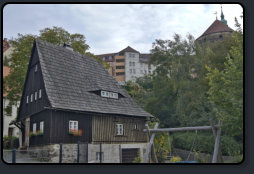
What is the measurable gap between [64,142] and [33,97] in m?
3.67

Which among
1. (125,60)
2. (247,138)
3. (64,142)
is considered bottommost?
(64,142)

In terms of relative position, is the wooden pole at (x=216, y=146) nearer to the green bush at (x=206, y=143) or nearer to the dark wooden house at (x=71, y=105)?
the green bush at (x=206, y=143)

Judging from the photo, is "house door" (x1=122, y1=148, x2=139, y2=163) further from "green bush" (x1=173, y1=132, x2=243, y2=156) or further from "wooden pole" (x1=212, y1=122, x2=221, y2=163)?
"green bush" (x1=173, y1=132, x2=243, y2=156)

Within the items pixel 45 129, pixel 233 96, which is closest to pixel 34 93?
pixel 45 129

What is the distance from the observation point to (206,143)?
16.0 m

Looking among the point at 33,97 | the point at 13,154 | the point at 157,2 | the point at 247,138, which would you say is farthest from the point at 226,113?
the point at 33,97

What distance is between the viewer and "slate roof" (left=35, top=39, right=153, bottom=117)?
15.4 metres

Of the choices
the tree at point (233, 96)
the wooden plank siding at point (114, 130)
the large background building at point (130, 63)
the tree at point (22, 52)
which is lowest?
the wooden plank siding at point (114, 130)

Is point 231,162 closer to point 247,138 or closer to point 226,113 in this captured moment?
point 247,138

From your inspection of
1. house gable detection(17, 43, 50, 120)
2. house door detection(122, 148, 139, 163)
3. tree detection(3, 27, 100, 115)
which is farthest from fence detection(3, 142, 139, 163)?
tree detection(3, 27, 100, 115)

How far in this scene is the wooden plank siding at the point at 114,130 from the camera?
1648 cm

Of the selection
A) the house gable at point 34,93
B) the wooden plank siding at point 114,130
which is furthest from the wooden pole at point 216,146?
the house gable at point 34,93

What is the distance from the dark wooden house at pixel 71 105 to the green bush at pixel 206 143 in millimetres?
2721

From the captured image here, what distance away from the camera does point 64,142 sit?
1456cm
